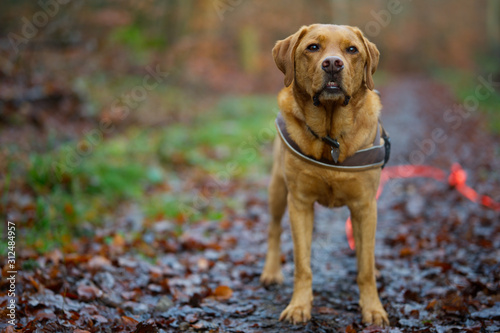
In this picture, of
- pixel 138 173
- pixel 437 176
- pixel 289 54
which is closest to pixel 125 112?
pixel 138 173

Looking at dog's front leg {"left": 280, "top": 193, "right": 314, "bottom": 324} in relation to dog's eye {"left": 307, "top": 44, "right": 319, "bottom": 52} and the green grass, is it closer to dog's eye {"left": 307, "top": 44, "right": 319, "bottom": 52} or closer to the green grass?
dog's eye {"left": 307, "top": 44, "right": 319, "bottom": 52}

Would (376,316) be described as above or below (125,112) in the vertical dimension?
below

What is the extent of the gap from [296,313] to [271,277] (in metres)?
0.87

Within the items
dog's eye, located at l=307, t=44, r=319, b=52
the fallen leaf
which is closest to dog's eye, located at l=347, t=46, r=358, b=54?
dog's eye, located at l=307, t=44, r=319, b=52

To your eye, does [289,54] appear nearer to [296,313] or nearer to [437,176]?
[296,313]

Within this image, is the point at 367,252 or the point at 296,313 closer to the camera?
the point at 296,313

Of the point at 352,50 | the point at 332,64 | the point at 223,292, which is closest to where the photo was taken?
the point at 332,64

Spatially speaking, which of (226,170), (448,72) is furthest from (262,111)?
(448,72)

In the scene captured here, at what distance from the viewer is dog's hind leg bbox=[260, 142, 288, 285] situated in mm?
4133

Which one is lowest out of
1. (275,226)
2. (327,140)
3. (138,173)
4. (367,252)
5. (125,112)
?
(367,252)

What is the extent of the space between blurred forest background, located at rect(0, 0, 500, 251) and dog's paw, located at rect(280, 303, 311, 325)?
8.33 feet

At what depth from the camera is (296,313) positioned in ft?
11.1

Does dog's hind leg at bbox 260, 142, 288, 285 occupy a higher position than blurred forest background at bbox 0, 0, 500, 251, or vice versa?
blurred forest background at bbox 0, 0, 500, 251

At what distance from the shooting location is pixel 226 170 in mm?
8641
